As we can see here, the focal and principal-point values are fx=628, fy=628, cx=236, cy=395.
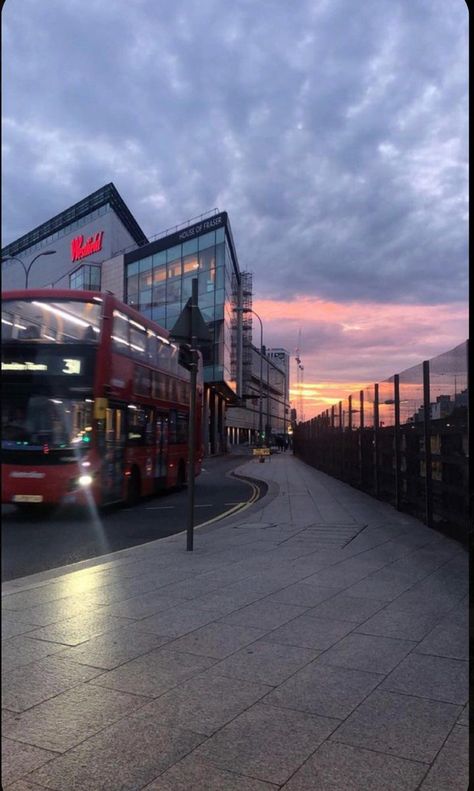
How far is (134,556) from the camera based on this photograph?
664 cm

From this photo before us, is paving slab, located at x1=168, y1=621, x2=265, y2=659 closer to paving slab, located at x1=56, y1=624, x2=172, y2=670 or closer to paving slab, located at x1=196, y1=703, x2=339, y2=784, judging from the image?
paving slab, located at x1=56, y1=624, x2=172, y2=670

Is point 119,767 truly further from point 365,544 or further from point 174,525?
point 174,525

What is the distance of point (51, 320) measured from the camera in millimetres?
1589

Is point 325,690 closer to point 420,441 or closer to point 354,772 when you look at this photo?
point 354,772

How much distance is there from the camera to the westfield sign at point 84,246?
1.92 m

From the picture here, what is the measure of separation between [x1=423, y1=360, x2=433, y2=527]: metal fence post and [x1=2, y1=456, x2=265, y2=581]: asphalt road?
11.2 feet

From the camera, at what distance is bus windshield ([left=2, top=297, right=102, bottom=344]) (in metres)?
0.98

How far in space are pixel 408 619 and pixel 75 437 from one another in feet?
10.9

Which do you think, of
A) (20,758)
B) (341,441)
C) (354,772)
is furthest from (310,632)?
(341,441)

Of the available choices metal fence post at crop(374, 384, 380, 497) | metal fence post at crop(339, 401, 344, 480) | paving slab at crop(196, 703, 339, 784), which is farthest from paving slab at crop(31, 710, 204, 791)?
metal fence post at crop(339, 401, 344, 480)

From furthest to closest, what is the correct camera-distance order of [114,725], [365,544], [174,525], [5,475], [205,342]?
1. [174,525]
2. [365,544]
3. [205,342]
4. [114,725]
5. [5,475]

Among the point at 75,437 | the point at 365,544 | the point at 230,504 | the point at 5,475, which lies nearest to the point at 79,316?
the point at 75,437

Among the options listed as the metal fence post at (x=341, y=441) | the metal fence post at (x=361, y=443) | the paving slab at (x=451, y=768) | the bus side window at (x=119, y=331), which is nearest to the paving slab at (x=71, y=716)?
the paving slab at (x=451, y=768)

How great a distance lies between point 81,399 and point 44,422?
0.43 m
